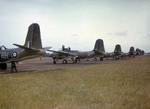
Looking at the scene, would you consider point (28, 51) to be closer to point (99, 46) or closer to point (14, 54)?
point (14, 54)

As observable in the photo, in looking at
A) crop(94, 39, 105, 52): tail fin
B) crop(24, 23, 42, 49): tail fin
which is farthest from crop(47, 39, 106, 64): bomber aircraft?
crop(24, 23, 42, 49): tail fin

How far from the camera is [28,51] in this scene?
17.6 metres

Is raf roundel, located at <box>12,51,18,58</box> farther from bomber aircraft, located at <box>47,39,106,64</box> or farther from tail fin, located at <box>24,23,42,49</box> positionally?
bomber aircraft, located at <box>47,39,106,64</box>

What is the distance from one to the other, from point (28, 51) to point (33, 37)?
174cm

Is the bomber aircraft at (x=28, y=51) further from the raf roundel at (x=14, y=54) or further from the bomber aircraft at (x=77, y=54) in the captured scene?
the bomber aircraft at (x=77, y=54)

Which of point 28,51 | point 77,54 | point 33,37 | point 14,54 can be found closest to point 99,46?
point 77,54

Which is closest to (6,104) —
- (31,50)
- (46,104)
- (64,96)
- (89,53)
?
(46,104)

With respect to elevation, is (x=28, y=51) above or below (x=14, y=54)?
above

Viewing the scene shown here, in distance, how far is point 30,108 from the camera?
517 centimetres

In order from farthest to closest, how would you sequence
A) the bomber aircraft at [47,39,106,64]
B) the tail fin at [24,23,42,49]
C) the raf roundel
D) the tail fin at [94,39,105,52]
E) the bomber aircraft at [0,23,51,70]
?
the tail fin at [94,39,105,52], the bomber aircraft at [47,39,106,64], the tail fin at [24,23,42,49], the raf roundel, the bomber aircraft at [0,23,51,70]

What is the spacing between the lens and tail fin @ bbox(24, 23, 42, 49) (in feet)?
59.8

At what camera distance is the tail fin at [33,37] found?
1824 centimetres

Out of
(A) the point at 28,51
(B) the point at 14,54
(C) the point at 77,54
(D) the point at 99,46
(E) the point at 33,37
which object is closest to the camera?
(A) the point at 28,51

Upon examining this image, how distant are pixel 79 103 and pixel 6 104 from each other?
2433mm
